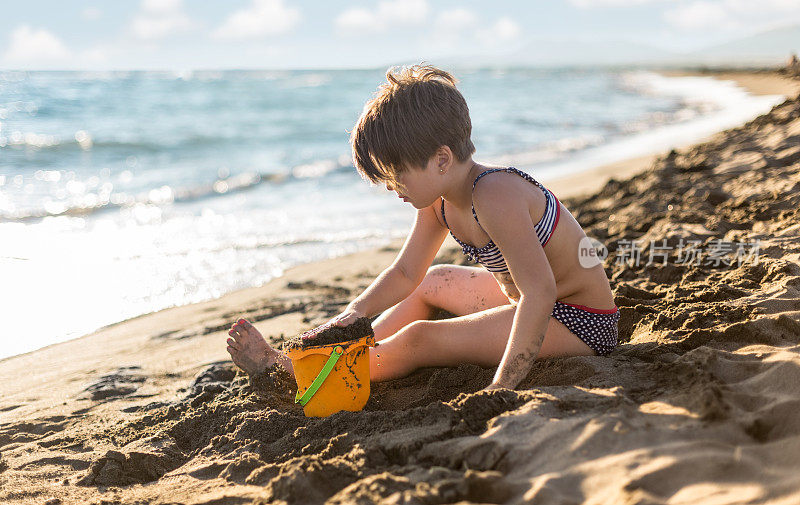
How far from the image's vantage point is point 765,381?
196 centimetres

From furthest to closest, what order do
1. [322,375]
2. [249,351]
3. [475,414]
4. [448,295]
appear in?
[448,295]
[249,351]
[322,375]
[475,414]

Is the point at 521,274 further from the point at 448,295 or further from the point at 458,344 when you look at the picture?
the point at 448,295

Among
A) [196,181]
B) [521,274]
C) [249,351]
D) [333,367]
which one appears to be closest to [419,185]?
[521,274]

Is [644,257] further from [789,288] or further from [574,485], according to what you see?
[574,485]

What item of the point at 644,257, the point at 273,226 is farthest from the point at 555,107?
the point at 644,257

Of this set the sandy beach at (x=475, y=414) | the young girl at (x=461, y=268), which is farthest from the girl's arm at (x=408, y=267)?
the sandy beach at (x=475, y=414)

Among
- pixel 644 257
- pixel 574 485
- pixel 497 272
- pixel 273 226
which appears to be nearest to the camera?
pixel 574 485

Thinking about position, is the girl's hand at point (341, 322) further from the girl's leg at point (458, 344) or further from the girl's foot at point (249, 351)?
the girl's foot at point (249, 351)

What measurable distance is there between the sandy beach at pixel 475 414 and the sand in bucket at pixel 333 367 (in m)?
0.10

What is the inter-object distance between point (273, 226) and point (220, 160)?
5.38 m

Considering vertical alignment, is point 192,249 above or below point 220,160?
below

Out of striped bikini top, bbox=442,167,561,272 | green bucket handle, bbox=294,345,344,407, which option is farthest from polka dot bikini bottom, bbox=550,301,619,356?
green bucket handle, bbox=294,345,344,407

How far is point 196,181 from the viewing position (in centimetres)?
966

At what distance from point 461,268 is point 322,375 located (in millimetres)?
910
